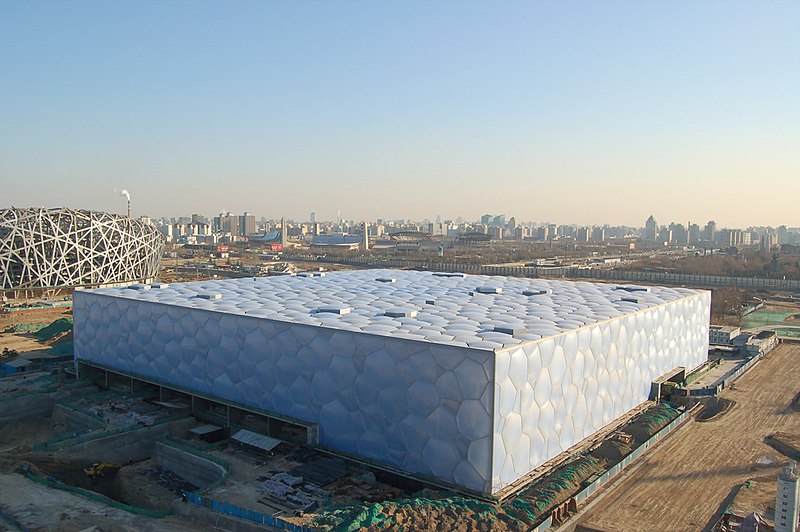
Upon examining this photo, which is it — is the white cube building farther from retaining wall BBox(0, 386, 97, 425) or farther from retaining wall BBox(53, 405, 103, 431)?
retaining wall BBox(53, 405, 103, 431)

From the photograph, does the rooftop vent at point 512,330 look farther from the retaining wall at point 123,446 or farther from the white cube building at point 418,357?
the retaining wall at point 123,446

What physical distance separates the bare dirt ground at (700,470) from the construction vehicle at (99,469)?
59.4 ft

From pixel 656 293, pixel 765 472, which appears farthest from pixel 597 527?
pixel 656 293

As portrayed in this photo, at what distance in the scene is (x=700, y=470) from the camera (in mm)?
24906

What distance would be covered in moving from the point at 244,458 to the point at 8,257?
199ft

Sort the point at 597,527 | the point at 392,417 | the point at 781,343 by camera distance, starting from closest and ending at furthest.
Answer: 1. the point at 597,527
2. the point at 392,417
3. the point at 781,343

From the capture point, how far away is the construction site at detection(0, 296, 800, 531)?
64.0 ft

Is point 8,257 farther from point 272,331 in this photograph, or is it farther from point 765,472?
point 765,472

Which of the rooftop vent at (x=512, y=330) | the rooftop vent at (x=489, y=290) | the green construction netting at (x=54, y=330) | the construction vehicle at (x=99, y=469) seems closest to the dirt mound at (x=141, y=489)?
the construction vehicle at (x=99, y=469)

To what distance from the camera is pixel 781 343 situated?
52.9m

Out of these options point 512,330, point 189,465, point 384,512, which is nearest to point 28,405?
point 189,465

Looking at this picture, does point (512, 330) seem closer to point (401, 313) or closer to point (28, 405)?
point (401, 313)

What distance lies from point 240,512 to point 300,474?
11.8ft

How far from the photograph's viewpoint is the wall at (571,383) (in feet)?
68.8
